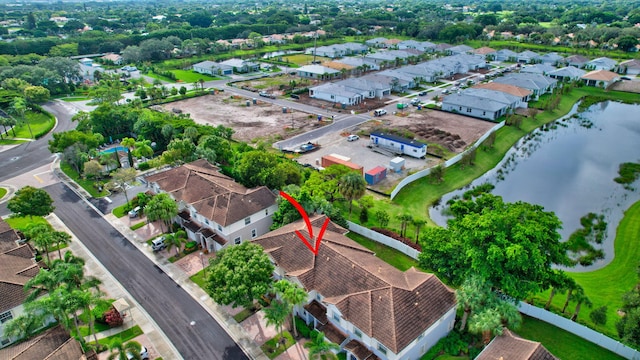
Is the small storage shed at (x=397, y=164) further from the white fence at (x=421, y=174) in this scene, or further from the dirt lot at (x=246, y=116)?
the dirt lot at (x=246, y=116)

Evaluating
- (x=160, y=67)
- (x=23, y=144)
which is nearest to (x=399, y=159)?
(x=23, y=144)

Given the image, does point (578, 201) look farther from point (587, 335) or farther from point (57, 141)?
point (57, 141)

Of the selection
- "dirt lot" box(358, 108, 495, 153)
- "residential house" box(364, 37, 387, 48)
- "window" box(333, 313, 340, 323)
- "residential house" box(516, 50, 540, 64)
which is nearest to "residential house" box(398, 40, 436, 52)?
"residential house" box(364, 37, 387, 48)

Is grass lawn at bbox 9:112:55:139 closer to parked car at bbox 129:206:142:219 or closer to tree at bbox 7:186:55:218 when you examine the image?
tree at bbox 7:186:55:218

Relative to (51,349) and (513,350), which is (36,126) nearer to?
(51,349)

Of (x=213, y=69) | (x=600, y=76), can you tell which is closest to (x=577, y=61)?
(x=600, y=76)

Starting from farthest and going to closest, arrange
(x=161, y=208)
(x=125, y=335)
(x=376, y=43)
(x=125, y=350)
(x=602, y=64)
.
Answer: (x=376, y=43)
(x=602, y=64)
(x=161, y=208)
(x=125, y=335)
(x=125, y=350)
